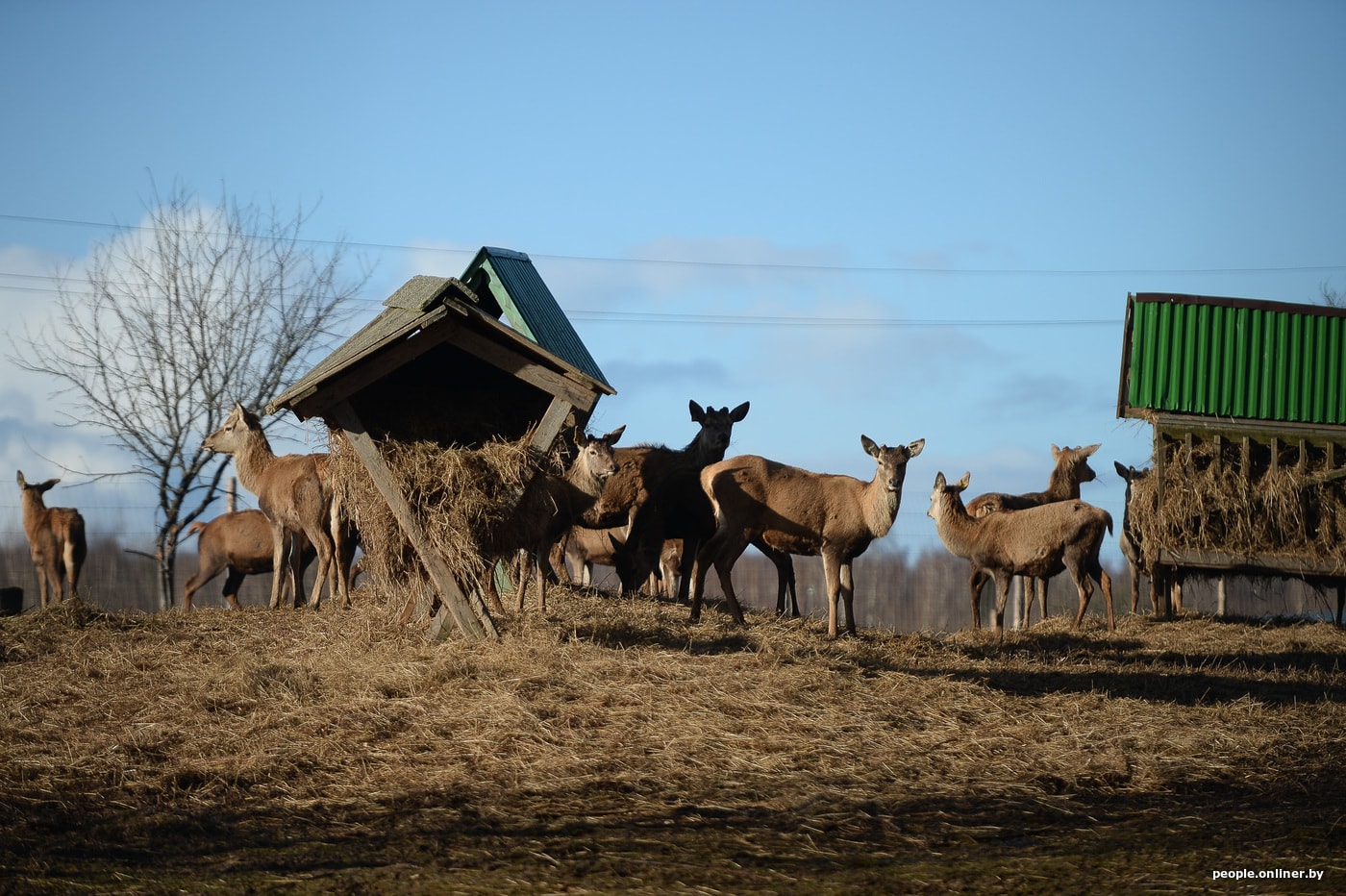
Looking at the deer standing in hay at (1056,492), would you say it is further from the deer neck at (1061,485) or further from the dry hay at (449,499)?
the dry hay at (449,499)

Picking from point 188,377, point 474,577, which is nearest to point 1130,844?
point 474,577

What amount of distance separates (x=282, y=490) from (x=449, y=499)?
705 cm

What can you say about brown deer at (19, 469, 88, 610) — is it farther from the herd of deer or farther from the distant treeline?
the distant treeline

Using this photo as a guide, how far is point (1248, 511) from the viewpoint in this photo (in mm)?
15305

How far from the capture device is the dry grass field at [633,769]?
5.63 m

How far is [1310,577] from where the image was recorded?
52.3 ft

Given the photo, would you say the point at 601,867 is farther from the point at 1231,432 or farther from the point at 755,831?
the point at 1231,432

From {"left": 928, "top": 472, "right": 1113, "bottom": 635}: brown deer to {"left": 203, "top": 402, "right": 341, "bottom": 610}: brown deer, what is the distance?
25.5 ft

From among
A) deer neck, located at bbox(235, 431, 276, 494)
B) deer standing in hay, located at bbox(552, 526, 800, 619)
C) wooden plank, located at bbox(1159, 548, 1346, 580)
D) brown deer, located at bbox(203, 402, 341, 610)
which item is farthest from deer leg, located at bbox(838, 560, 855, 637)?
deer neck, located at bbox(235, 431, 276, 494)

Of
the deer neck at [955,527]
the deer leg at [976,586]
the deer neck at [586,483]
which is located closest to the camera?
the deer neck at [586,483]

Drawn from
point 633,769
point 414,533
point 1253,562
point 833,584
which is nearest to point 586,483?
point 833,584

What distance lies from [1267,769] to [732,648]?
4162 millimetres

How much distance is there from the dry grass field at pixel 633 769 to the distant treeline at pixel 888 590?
516 inches

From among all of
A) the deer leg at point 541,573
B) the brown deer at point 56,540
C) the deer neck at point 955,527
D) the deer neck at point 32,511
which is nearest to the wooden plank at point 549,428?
the deer leg at point 541,573
